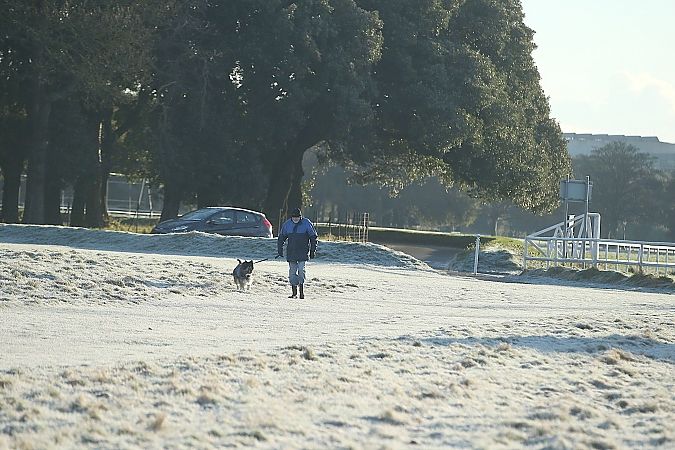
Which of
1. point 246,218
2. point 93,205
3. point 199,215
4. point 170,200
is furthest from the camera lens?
point 170,200

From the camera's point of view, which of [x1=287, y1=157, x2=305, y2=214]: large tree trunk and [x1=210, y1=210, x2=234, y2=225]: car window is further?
[x1=287, y1=157, x2=305, y2=214]: large tree trunk

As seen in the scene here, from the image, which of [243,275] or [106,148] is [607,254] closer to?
[243,275]

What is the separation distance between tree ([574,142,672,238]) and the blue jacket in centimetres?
8448

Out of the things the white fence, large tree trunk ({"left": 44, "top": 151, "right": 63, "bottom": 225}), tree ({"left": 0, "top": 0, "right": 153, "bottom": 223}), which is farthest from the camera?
large tree trunk ({"left": 44, "top": 151, "right": 63, "bottom": 225})

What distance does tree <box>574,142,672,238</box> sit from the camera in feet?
349

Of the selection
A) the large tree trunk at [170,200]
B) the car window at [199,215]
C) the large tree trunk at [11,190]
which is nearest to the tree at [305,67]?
the large tree trunk at [170,200]

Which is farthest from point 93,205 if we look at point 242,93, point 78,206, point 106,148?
point 242,93

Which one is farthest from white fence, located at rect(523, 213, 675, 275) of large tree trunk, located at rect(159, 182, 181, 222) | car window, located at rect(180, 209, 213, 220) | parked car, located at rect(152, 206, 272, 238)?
large tree trunk, located at rect(159, 182, 181, 222)

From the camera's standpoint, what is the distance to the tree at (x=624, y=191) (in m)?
106

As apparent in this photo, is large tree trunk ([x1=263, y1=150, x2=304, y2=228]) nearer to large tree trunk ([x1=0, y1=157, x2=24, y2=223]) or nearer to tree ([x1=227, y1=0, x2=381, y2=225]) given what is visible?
tree ([x1=227, y1=0, x2=381, y2=225])

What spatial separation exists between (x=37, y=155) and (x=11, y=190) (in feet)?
13.6

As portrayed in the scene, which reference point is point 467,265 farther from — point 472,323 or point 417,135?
point 472,323

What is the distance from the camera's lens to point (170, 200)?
52344 mm

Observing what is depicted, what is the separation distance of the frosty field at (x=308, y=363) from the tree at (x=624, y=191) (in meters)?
80.9
